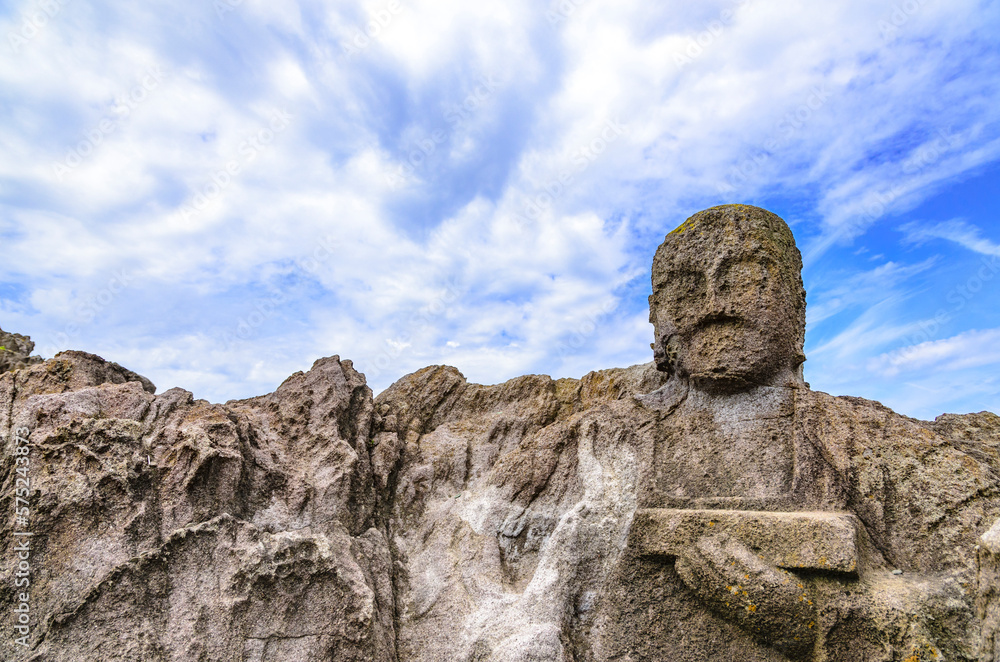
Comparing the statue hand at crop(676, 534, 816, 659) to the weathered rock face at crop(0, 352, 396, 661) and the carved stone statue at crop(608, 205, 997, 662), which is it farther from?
the weathered rock face at crop(0, 352, 396, 661)

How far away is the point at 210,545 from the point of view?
6.49 meters

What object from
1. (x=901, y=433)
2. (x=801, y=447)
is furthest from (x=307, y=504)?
(x=901, y=433)

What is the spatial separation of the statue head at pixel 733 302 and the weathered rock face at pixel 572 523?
0.10 feet

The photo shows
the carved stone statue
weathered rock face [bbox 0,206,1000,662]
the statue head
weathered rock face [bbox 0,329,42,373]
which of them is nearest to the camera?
the carved stone statue

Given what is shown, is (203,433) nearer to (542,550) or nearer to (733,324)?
(542,550)

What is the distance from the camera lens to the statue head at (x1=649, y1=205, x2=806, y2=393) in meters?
6.74

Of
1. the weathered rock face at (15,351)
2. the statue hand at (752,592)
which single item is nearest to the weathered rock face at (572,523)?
the statue hand at (752,592)

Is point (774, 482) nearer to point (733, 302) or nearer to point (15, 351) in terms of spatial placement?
point (733, 302)

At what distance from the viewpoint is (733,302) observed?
268 inches

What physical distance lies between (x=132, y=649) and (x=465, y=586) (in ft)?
11.2

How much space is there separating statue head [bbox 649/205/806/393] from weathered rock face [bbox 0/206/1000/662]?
1.2 inches

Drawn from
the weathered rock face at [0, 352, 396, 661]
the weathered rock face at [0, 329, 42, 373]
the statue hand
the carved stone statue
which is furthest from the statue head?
the weathered rock face at [0, 329, 42, 373]

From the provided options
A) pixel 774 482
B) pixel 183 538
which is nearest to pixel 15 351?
pixel 183 538

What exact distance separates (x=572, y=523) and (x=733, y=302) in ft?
10.2
